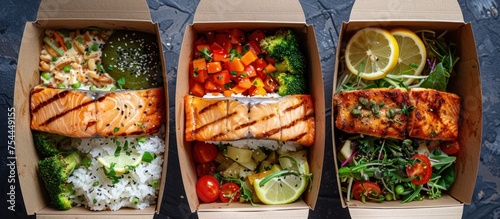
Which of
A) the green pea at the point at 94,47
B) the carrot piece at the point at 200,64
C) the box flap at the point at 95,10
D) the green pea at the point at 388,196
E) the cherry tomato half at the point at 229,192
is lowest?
the green pea at the point at 388,196

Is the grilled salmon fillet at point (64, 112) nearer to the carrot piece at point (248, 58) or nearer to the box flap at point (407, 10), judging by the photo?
the carrot piece at point (248, 58)

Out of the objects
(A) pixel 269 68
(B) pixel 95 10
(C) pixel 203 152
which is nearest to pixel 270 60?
(A) pixel 269 68

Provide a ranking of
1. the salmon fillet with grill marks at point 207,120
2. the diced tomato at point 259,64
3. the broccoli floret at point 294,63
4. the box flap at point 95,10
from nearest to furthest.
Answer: the box flap at point 95,10
the salmon fillet with grill marks at point 207,120
the broccoli floret at point 294,63
the diced tomato at point 259,64

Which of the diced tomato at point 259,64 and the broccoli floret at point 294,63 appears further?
the diced tomato at point 259,64

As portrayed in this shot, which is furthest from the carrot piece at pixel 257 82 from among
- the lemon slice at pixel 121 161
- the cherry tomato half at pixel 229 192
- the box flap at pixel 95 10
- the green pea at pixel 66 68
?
the green pea at pixel 66 68

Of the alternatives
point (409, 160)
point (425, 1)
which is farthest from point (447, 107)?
point (425, 1)

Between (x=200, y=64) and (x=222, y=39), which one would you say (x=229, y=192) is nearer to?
(x=200, y=64)

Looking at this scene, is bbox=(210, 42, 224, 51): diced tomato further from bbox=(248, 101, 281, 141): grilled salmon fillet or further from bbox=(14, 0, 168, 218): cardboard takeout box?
bbox=(248, 101, 281, 141): grilled salmon fillet

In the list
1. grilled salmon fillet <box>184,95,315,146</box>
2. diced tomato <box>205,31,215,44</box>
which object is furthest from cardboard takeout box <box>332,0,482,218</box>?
diced tomato <box>205,31,215,44</box>
